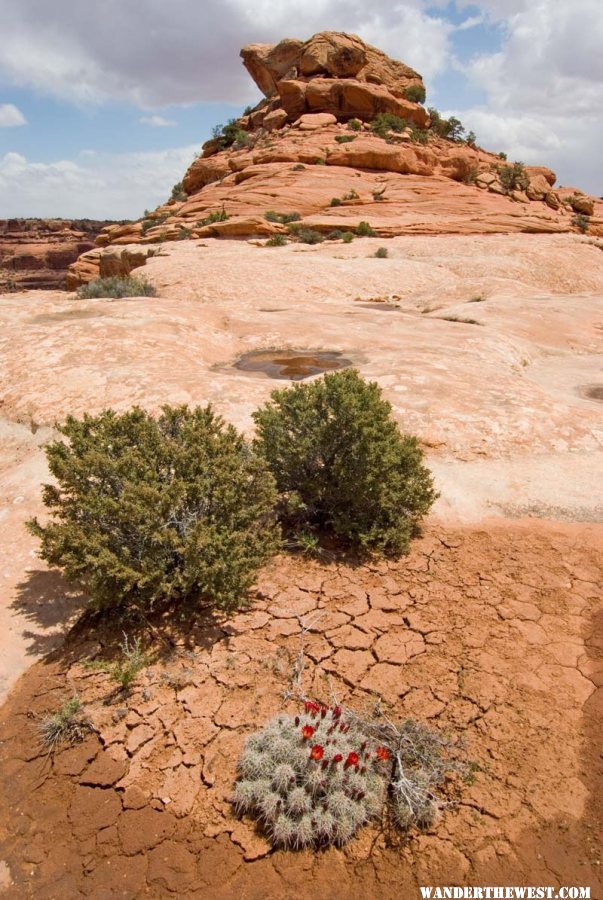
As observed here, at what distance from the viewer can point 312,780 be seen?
2900mm

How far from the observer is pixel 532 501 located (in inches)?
243

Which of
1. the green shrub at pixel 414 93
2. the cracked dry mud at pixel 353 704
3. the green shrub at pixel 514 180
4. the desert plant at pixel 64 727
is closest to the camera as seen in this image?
the cracked dry mud at pixel 353 704

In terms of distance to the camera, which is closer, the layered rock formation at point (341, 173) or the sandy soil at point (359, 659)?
the sandy soil at point (359, 659)

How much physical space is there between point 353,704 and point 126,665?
1679 mm

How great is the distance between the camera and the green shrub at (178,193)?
40062mm

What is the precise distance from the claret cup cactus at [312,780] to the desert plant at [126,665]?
1.07m

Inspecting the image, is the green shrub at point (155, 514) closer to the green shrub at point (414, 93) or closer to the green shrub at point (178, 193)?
the green shrub at point (178, 193)

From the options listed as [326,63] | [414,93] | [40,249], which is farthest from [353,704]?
[40,249]

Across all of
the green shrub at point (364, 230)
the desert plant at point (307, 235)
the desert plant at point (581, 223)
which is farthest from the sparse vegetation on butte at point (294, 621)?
the desert plant at point (581, 223)

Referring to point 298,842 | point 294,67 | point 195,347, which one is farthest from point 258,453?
point 294,67

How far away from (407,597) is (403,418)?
10.5 feet

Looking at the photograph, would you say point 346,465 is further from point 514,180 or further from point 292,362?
point 514,180

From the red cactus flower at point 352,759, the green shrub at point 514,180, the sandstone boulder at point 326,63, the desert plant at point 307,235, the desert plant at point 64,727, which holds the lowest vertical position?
the desert plant at point 64,727

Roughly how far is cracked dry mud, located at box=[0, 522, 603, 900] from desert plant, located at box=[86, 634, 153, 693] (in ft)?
0.26
